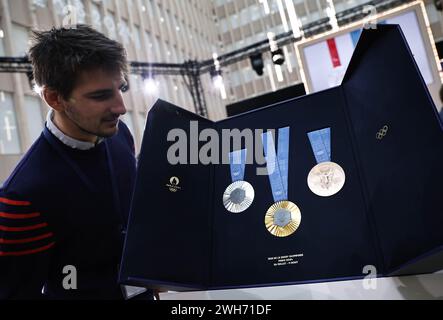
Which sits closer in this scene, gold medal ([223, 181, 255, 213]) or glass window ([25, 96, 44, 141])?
gold medal ([223, 181, 255, 213])

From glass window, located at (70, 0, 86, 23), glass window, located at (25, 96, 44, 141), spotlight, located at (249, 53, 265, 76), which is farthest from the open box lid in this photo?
glass window, located at (70, 0, 86, 23)

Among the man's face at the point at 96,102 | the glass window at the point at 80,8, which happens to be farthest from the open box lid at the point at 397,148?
the glass window at the point at 80,8

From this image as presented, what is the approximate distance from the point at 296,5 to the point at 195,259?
68.8 ft

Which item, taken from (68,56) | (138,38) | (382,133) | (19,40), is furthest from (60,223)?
(138,38)

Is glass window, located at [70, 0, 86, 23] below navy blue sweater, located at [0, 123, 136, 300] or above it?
above

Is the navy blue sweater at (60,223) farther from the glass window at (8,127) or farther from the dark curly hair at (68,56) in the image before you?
the glass window at (8,127)

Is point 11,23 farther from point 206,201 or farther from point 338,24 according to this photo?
point 206,201

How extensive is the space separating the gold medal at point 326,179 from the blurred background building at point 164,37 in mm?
1991

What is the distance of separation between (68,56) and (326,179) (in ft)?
2.16

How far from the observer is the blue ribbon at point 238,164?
76 centimetres

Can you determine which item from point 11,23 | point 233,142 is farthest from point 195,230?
point 11,23

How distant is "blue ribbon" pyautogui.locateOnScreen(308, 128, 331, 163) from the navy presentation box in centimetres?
1

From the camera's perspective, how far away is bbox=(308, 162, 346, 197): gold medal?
2.15ft

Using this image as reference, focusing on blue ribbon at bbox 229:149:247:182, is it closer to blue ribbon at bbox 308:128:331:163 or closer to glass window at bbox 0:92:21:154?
blue ribbon at bbox 308:128:331:163
